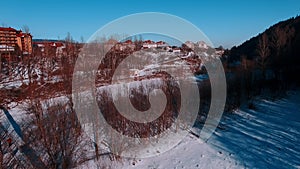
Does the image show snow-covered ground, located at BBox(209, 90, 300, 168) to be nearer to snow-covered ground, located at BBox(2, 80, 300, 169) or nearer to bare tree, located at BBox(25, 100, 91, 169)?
snow-covered ground, located at BBox(2, 80, 300, 169)

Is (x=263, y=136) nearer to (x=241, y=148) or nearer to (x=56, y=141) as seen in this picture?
(x=241, y=148)

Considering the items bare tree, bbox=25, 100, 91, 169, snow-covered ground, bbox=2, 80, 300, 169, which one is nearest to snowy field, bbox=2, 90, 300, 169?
snow-covered ground, bbox=2, 80, 300, 169

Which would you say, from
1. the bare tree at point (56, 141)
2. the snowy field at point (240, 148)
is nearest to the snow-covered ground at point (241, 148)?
the snowy field at point (240, 148)

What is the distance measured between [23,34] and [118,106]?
15.1 ft

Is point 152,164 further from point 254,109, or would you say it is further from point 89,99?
point 254,109

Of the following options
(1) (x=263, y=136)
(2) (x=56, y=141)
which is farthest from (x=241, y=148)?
(2) (x=56, y=141)

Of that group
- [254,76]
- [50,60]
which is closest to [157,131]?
[50,60]

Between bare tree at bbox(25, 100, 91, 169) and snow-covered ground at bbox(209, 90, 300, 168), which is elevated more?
bare tree at bbox(25, 100, 91, 169)

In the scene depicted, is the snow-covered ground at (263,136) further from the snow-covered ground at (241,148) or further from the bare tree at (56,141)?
the bare tree at (56,141)

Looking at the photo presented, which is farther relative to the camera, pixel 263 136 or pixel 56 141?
pixel 263 136

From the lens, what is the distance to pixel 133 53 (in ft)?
30.8

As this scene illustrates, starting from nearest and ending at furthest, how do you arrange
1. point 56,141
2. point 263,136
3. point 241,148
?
point 56,141
point 241,148
point 263,136

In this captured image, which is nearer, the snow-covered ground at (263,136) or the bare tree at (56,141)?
the bare tree at (56,141)

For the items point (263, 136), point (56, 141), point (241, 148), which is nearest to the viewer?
point (56, 141)
